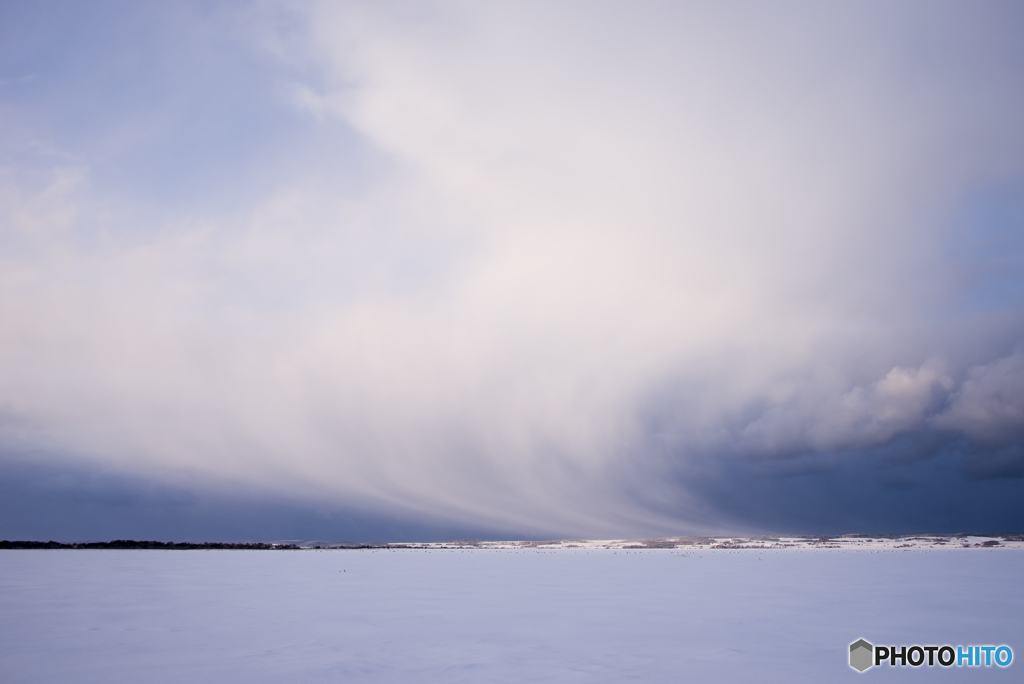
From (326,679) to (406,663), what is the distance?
2.15 meters

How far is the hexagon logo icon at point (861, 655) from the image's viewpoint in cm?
1432

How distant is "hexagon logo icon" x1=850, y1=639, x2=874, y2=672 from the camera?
47.0 feet

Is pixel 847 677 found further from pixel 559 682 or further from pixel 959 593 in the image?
pixel 959 593

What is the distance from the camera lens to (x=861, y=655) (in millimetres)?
15578

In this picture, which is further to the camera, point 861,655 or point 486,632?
point 486,632

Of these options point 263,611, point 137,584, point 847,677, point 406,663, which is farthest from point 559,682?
point 137,584

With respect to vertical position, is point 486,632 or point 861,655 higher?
point 861,655
